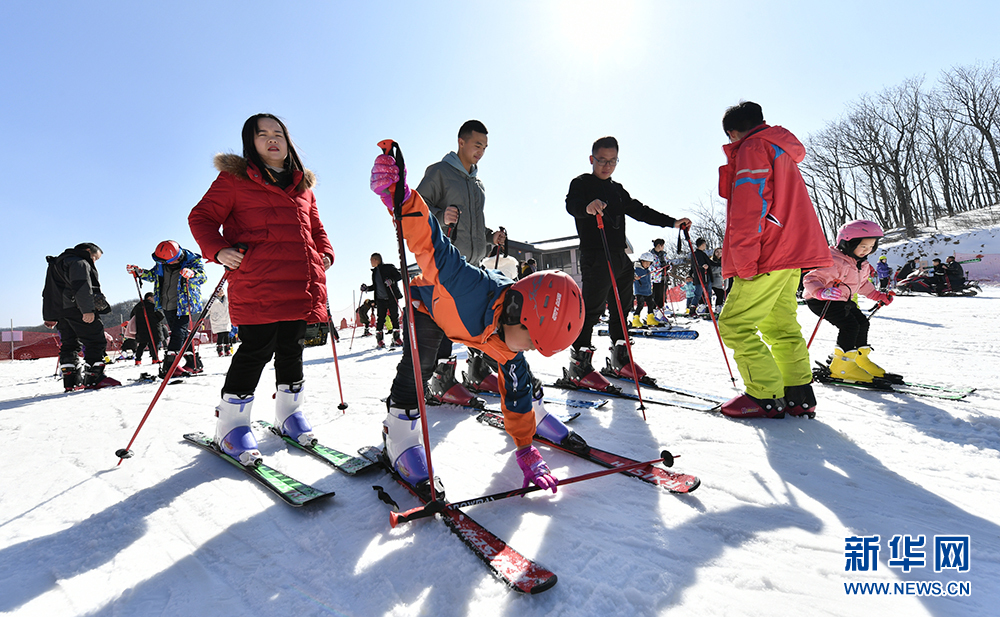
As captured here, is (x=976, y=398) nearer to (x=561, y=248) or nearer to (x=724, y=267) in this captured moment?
(x=724, y=267)

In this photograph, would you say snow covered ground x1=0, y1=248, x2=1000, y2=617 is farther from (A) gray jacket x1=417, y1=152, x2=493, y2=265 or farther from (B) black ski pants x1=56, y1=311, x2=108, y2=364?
(B) black ski pants x1=56, y1=311, x2=108, y2=364

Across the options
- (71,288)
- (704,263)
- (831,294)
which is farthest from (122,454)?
(704,263)

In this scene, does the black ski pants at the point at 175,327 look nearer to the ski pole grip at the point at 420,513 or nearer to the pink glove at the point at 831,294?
the ski pole grip at the point at 420,513

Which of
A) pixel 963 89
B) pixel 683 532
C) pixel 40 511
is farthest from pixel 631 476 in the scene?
pixel 963 89

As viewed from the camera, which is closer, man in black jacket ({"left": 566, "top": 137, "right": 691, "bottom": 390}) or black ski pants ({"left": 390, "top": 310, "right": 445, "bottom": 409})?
black ski pants ({"left": 390, "top": 310, "right": 445, "bottom": 409})

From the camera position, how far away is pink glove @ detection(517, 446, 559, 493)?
1.88 m

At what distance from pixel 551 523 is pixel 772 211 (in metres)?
2.60

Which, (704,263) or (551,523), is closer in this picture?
(551,523)

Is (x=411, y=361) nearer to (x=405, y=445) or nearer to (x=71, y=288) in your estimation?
(x=405, y=445)

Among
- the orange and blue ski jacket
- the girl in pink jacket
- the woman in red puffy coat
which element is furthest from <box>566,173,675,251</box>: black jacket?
the woman in red puffy coat

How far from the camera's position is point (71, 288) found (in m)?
5.55

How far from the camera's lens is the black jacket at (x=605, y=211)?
4164 millimetres

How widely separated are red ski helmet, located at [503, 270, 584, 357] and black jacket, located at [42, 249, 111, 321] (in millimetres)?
6499

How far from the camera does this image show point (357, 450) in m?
2.63
